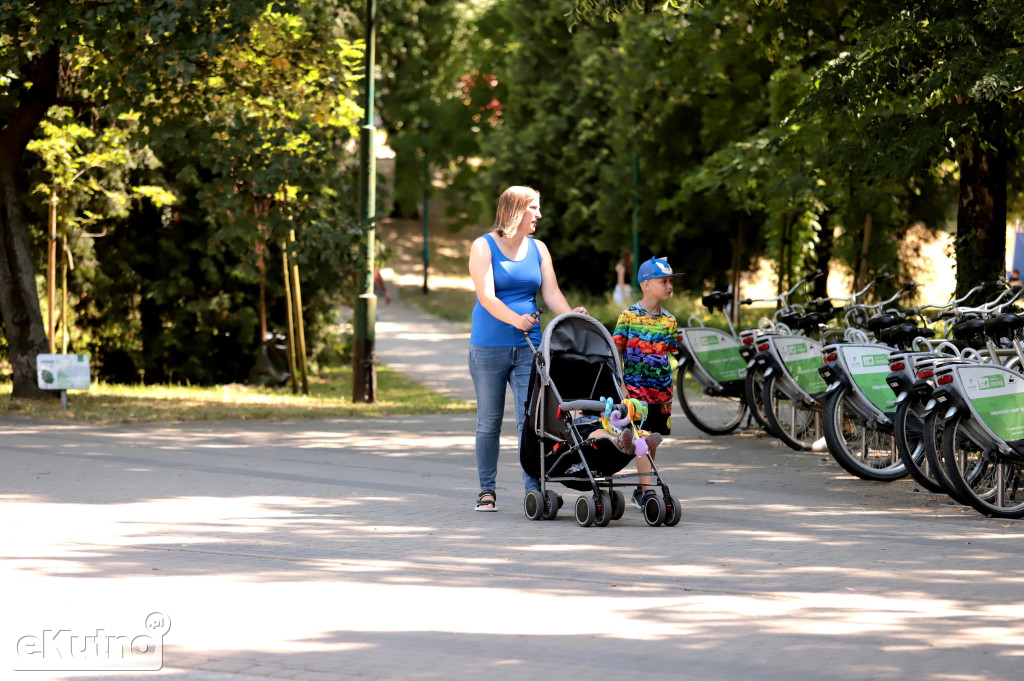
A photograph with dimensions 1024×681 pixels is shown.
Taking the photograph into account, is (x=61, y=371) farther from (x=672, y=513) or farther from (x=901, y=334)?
(x=901, y=334)

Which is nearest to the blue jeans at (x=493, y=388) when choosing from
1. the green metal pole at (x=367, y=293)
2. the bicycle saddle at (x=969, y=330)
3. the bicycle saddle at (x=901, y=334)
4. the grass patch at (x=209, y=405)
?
the bicycle saddle at (x=969, y=330)

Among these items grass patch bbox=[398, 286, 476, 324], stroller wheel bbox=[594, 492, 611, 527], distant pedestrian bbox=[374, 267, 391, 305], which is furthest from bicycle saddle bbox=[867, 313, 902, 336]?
grass patch bbox=[398, 286, 476, 324]

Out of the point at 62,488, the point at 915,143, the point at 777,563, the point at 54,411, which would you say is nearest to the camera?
the point at 777,563

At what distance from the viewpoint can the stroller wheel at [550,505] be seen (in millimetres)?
8227

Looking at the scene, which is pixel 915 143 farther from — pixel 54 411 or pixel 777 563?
pixel 54 411

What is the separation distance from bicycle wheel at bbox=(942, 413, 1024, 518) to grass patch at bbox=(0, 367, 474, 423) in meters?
7.56

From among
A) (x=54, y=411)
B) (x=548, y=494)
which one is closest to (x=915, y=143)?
(x=548, y=494)

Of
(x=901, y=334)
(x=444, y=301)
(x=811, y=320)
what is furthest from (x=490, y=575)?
(x=444, y=301)

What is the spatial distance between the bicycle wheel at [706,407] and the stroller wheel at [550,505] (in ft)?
15.6

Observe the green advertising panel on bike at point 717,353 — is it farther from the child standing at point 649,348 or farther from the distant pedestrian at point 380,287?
the distant pedestrian at point 380,287

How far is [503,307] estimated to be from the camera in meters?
8.11

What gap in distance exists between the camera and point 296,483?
9.92m

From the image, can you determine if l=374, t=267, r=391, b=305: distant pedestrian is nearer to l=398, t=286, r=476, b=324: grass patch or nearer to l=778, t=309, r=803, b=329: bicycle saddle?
l=398, t=286, r=476, b=324: grass patch

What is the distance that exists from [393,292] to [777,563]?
134 feet
